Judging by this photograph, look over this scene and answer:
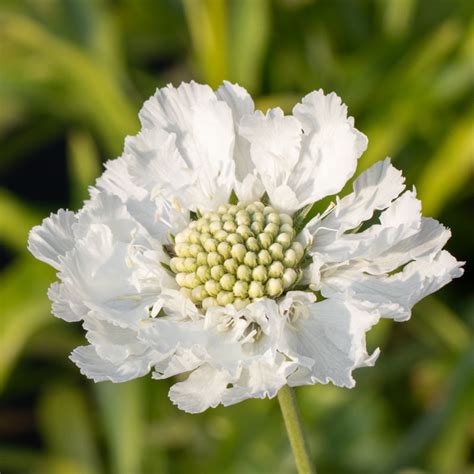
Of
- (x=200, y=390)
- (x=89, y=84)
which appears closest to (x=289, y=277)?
(x=200, y=390)

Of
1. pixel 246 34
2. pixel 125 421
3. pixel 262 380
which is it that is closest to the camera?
pixel 262 380

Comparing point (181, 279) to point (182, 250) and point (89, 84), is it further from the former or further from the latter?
point (89, 84)

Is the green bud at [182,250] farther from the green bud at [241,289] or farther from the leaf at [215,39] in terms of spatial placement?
the leaf at [215,39]

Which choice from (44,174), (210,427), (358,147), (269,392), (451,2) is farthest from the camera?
(44,174)

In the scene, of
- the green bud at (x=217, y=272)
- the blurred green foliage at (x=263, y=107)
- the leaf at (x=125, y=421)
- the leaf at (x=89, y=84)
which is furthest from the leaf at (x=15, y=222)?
the green bud at (x=217, y=272)

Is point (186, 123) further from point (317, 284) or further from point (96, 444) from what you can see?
point (96, 444)

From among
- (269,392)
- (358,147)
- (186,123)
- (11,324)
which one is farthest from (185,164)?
(11,324)
